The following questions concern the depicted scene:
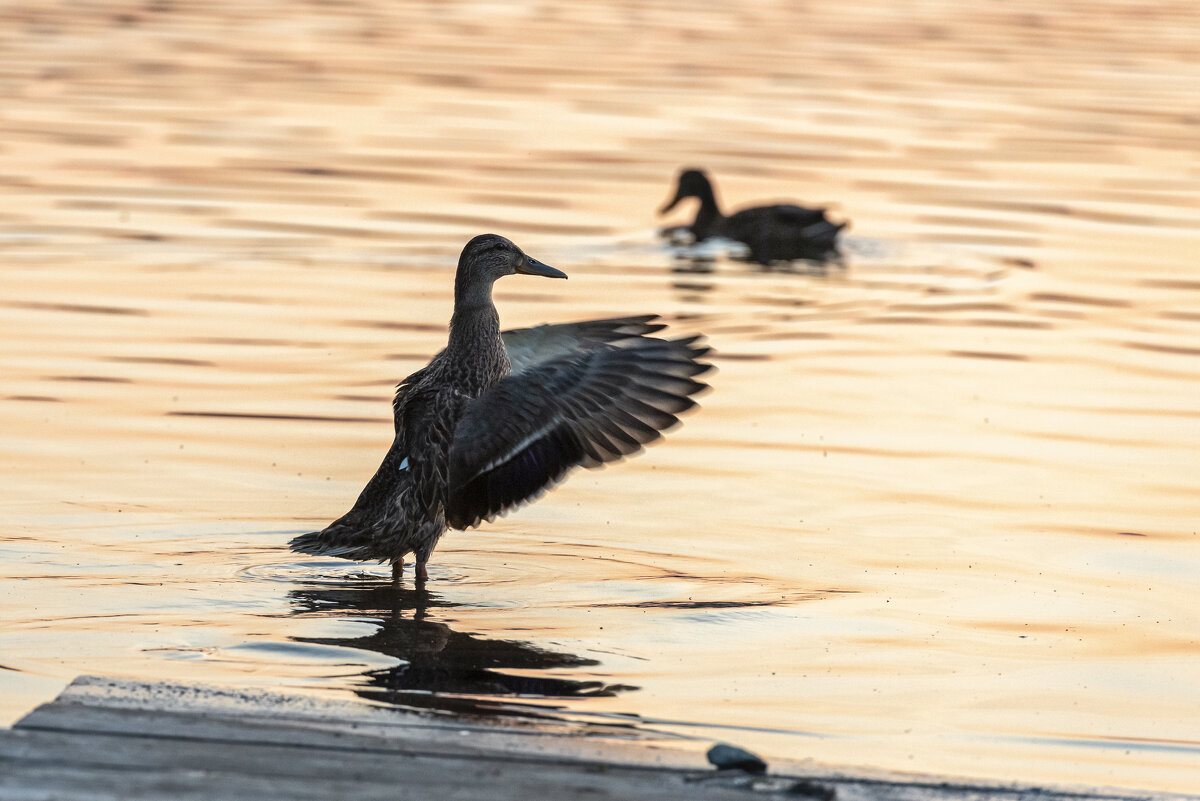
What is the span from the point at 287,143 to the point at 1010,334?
361 inches

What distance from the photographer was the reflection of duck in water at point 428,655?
586cm

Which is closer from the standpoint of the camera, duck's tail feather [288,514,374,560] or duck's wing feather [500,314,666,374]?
duck's tail feather [288,514,374,560]

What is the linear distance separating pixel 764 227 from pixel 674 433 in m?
5.95

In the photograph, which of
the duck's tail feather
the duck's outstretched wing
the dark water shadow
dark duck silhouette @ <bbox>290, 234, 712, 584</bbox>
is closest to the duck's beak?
dark duck silhouette @ <bbox>290, 234, 712, 584</bbox>

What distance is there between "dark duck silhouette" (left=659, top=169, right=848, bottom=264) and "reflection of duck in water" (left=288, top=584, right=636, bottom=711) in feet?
27.0

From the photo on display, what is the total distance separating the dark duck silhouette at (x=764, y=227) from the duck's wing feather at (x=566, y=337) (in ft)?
24.5

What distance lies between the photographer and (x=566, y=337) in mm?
7336

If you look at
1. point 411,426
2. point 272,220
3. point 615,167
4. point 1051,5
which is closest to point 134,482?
point 411,426

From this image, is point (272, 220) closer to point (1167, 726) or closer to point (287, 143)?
point (287, 143)

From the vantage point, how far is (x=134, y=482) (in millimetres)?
8328

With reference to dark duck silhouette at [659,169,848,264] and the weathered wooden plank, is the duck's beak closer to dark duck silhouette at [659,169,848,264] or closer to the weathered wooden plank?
the weathered wooden plank

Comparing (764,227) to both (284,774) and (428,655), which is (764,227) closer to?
(428,655)

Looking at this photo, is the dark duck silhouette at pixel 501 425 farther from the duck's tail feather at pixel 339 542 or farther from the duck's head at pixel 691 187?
the duck's head at pixel 691 187

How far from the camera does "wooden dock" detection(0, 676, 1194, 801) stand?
4117mm
